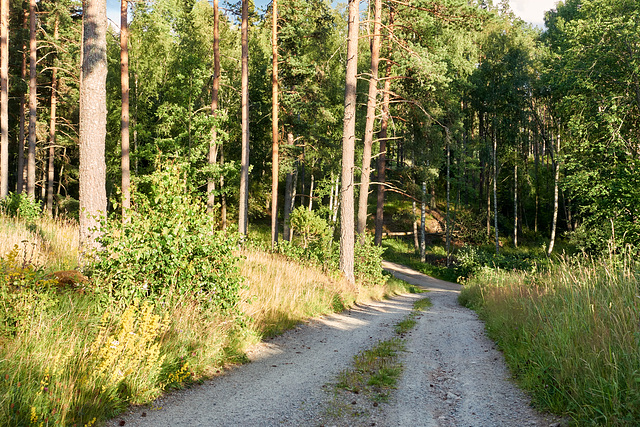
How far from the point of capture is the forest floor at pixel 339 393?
3908 mm

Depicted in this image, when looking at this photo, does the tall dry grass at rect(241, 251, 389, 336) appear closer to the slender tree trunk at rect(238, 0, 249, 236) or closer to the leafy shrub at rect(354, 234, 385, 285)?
the leafy shrub at rect(354, 234, 385, 285)

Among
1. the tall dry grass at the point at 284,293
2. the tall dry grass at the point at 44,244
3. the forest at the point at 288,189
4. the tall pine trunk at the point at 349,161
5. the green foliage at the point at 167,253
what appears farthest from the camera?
the tall pine trunk at the point at 349,161

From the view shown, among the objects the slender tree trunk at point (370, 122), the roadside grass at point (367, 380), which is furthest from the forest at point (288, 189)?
the roadside grass at point (367, 380)

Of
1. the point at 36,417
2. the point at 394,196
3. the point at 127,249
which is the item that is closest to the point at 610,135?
the point at 127,249

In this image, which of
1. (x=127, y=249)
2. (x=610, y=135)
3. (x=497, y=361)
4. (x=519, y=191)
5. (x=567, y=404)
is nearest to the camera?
(x=567, y=404)

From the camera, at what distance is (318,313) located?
9500mm

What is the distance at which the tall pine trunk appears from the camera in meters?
13.8

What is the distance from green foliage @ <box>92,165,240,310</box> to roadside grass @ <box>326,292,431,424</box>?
1968 mm

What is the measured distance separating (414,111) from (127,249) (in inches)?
652

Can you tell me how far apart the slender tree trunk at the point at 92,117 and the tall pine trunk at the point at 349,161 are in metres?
7.93

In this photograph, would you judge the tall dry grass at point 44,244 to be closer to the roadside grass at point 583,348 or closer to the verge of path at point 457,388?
the verge of path at point 457,388

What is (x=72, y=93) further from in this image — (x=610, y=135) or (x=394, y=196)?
(x=394, y=196)

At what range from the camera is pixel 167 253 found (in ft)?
18.1

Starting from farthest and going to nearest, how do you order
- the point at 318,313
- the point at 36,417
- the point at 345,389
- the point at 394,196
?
the point at 394,196 < the point at 318,313 < the point at 345,389 < the point at 36,417
